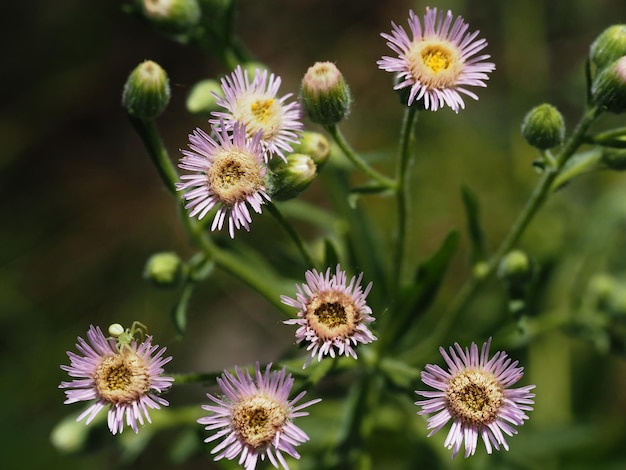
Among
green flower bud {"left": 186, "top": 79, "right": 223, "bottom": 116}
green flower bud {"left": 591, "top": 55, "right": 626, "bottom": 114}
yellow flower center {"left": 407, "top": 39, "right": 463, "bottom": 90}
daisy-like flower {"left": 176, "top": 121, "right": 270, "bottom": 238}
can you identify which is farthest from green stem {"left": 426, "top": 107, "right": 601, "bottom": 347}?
green flower bud {"left": 186, "top": 79, "right": 223, "bottom": 116}

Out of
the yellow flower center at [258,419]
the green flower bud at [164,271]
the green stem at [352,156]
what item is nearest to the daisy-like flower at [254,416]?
the yellow flower center at [258,419]

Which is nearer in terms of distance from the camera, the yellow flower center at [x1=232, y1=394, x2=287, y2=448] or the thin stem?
the yellow flower center at [x1=232, y1=394, x2=287, y2=448]

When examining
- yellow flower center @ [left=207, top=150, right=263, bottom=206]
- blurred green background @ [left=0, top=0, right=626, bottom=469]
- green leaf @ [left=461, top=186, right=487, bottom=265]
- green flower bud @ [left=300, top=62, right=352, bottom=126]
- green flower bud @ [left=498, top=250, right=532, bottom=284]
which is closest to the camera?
yellow flower center @ [left=207, top=150, right=263, bottom=206]

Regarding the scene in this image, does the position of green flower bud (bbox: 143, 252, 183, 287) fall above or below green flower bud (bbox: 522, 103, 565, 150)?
below

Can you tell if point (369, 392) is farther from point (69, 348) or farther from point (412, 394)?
point (69, 348)

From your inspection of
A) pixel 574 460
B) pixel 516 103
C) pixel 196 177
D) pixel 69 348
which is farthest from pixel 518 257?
pixel 69 348

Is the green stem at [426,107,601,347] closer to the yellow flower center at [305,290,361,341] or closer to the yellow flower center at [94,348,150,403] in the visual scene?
the yellow flower center at [305,290,361,341]

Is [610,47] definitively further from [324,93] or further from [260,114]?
[260,114]
